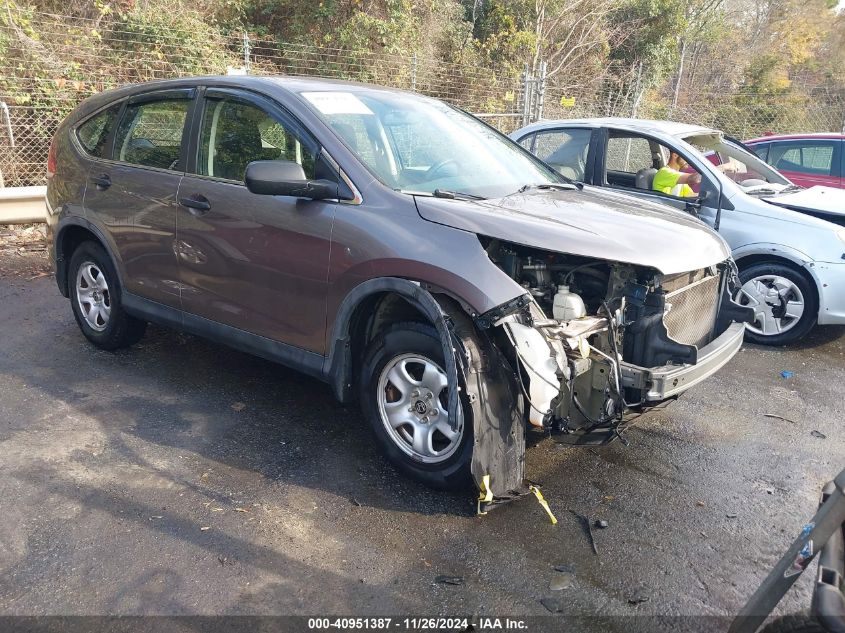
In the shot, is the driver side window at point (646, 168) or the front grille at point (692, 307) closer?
the front grille at point (692, 307)

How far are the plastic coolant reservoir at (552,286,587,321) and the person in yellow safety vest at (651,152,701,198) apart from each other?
10.9ft

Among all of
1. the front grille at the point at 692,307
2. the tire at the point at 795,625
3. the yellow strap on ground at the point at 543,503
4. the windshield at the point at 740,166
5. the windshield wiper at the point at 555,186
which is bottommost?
the yellow strap on ground at the point at 543,503

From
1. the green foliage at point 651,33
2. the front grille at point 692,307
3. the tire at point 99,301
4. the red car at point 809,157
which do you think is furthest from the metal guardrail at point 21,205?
the green foliage at point 651,33

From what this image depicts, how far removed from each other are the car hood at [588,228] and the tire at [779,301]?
2263mm

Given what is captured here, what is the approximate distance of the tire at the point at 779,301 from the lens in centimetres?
568

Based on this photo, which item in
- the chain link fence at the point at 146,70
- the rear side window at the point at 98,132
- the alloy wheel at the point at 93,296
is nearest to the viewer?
the rear side window at the point at 98,132

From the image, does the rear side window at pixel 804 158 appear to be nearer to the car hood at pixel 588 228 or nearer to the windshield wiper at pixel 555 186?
the windshield wiper at pixel 555 186

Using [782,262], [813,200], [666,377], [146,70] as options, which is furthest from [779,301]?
[146,70]

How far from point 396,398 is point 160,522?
48.9 inches

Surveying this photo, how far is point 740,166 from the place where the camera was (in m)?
6.69

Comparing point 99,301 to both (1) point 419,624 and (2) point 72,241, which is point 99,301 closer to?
(2) point 72,241

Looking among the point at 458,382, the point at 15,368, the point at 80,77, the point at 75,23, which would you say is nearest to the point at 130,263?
the point at 15,368

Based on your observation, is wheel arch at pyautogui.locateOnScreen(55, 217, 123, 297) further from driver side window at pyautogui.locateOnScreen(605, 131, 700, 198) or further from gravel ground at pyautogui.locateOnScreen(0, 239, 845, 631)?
driver side window at pyautogui.locateOnScreen(605, 131, 700, 198)

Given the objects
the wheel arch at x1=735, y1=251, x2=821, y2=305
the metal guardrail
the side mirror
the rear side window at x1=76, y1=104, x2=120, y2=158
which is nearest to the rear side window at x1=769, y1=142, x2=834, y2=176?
the wheel arch at x1=735, y1=251, x2=821, y2=305
